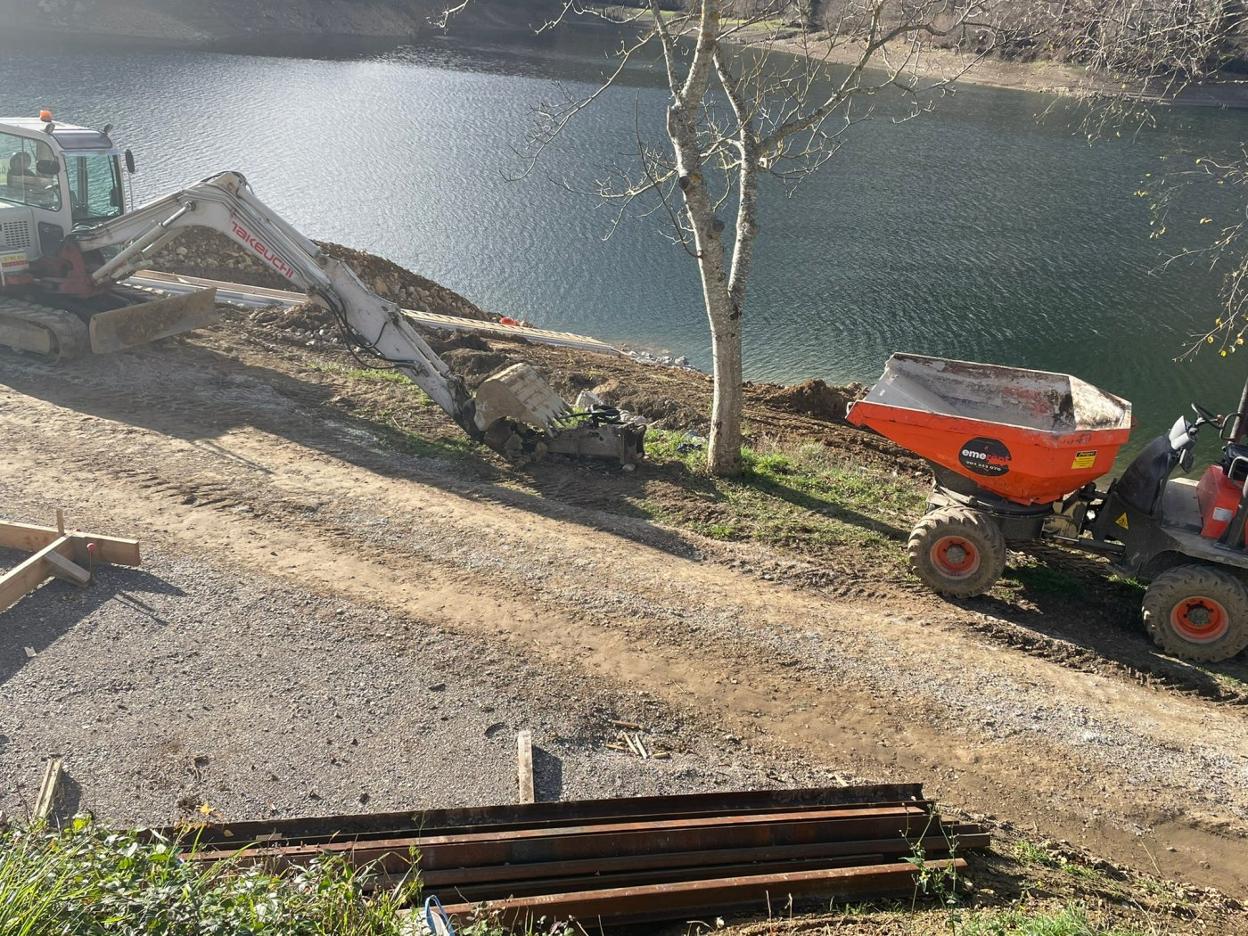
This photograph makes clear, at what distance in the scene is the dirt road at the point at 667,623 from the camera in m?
7.33

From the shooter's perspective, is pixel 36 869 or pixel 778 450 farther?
pixel 778 450

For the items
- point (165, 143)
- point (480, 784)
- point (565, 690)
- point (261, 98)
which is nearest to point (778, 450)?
point (565, 690)

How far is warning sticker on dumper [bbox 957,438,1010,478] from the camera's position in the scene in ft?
31.0

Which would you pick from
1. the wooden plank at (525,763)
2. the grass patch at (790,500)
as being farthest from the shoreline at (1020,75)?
the wooden plank at (525,763)

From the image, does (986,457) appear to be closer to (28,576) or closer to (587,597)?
(587,597)

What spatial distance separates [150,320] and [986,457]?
36.2 feet

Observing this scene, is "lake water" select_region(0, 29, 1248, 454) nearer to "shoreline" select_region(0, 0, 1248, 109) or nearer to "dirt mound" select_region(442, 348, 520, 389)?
"shoreline" select_region(0, 0, 1248, 109)

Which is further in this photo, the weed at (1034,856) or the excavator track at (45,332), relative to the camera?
the excavator track at (45,332)

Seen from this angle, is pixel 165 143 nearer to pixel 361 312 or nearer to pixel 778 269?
pixel 778 269

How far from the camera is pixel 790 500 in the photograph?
455 inches

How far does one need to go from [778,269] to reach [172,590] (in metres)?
19.1

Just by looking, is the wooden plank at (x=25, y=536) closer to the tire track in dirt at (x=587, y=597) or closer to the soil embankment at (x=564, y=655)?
the soil embankment at (x=564, y=655)

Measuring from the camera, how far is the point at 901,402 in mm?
10820

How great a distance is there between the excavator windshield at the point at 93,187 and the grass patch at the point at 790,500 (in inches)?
336
